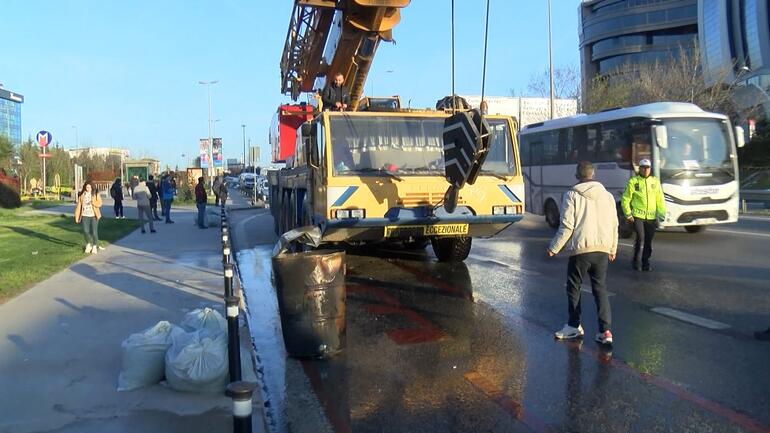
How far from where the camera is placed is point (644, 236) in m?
10.4

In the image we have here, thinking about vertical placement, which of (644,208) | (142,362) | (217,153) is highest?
(217,153)

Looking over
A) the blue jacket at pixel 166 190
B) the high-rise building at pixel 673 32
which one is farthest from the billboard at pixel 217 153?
the high-rise building at pixel 673 32

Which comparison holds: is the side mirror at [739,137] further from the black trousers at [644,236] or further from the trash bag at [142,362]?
the trash bag at [142,362]

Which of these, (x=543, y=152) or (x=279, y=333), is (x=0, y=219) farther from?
(x=279, y=333)

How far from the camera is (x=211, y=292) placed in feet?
29.3

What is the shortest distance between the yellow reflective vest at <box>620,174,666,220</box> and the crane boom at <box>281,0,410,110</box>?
4.74m

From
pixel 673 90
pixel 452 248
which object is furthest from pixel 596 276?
pixel 673 90

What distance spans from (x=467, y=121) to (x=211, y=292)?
13.8 feet

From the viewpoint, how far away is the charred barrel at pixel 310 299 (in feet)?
19.0

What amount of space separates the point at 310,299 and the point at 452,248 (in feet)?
19.5

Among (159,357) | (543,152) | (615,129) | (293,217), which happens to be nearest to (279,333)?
(159,357)

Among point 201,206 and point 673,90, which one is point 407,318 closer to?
point 201,206

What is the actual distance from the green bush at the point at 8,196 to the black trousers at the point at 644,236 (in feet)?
96.5

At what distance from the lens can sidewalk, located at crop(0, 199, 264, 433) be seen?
4.43m
